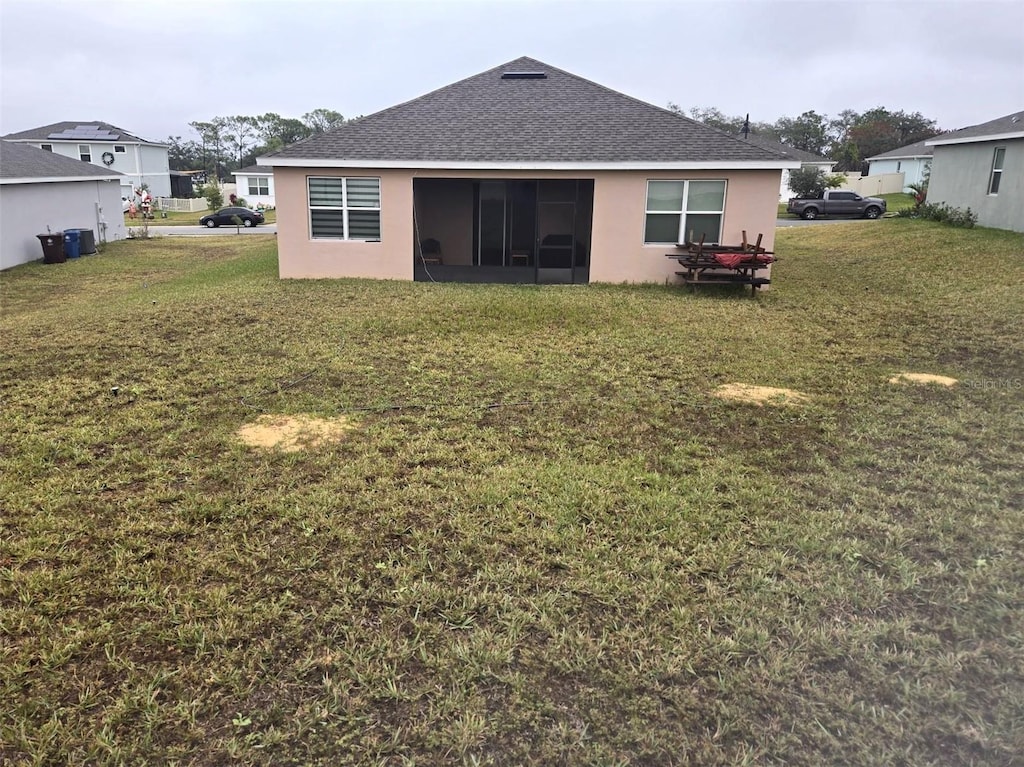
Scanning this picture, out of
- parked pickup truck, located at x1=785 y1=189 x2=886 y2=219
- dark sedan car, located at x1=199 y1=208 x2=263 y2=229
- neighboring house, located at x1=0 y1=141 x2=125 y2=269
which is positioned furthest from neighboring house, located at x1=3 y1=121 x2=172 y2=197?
parked pickup truck, located at x1=785 y1=189 x2=886 y2=219

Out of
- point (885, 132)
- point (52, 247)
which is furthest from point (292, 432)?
point (885, 132)

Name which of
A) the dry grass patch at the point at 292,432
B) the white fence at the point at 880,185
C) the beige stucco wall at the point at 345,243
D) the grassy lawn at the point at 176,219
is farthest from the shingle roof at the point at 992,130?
the grassy lawn at the point at 176,219

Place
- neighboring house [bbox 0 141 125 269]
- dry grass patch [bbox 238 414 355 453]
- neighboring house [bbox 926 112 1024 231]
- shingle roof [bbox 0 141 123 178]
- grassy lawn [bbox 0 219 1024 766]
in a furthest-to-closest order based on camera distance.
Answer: shingle roof [bbox 0 141 123 178] → neighboring house [bbox 926 112 1024 231] → neighboring house [bbox 0 141 125 269] → dry grass patch [bbox 238 414 355 453] → grassy lawn [bbox 0 219 1024 766]

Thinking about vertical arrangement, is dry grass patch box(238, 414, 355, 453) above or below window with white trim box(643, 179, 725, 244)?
below

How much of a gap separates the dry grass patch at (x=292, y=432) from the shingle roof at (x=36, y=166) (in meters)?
17.1

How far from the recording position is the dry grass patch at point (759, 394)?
23.3 ft

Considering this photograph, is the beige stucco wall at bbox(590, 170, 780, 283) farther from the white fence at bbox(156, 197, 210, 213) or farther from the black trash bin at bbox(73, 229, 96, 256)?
the white fence at bbox(156, 197, 210, 213)

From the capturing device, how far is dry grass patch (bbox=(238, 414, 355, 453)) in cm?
578

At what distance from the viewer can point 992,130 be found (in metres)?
20.9

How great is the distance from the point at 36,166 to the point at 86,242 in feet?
8.36

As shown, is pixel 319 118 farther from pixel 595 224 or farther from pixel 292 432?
pixel 292 432

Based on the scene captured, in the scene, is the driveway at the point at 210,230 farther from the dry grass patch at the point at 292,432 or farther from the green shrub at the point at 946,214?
the dry grass patch at the point at 292,432

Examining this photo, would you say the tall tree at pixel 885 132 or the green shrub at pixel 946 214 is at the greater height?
the tall tree at pixel 885 132

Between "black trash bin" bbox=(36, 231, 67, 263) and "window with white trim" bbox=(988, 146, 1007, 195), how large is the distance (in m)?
27.3
